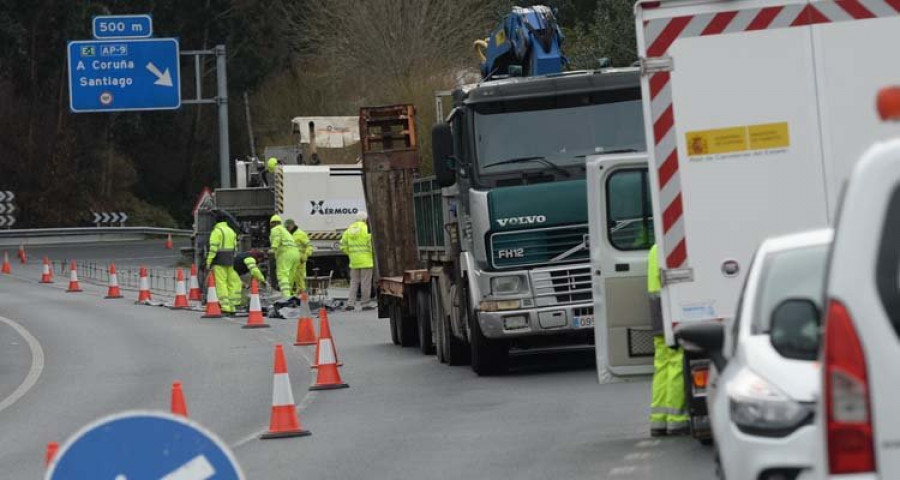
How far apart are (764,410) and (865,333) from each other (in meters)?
1.14

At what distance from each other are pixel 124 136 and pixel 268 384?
64587 millimetres

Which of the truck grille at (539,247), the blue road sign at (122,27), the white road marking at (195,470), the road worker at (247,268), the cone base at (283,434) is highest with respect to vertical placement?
the blue road sign at (122,27)

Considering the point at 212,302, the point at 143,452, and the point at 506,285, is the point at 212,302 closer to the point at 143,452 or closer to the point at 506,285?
the point at 506,285

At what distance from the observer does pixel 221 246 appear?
32.2 meters

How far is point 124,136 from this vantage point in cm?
8325

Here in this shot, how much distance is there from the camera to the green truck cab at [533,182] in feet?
60.6

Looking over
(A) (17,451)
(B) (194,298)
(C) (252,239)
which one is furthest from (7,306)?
(A) (17,451)

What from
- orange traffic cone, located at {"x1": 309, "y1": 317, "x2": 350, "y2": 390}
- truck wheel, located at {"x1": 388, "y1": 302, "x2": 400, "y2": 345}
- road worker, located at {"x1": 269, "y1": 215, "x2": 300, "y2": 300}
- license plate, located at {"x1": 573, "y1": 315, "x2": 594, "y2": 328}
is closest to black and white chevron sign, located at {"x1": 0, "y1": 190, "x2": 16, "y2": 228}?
road worker, located at {"x1": 269, "y1": 215, "x2": 300, "y2": 300}

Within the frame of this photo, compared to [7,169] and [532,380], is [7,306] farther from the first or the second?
[7,169]

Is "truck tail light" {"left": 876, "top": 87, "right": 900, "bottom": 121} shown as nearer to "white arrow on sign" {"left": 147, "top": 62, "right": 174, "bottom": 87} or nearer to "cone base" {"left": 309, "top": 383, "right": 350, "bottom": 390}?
"cone base" {"left": 309, "top": 383, "right": 350, "bottom": 390}

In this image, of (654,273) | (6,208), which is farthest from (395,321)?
(6,208)

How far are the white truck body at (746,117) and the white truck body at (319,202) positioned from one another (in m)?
29.5

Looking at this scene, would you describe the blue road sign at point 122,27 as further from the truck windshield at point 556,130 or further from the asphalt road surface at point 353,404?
the truck windshield at point 556,130

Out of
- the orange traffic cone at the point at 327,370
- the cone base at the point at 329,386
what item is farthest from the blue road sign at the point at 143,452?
the cone base at the point at 329,386
